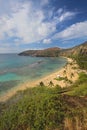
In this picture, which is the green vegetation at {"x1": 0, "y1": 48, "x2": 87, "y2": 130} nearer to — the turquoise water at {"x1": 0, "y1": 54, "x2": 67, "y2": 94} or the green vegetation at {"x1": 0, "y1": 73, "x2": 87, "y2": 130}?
the green vegetation at {"x1": 0, "y1": 73, "x2": 87, "y2": 130}

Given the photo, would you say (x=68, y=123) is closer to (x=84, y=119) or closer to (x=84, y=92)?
(x=84, y=119)

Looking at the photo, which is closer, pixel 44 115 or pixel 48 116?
pixel 48 116

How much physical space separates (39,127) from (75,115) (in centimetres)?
276

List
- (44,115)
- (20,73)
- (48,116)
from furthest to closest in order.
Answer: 1. (20,73)
2. (44,115)
3. (48,116)

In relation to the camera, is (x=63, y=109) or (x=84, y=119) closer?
(x=84, y=119)

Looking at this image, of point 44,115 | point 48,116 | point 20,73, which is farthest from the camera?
point 20,73

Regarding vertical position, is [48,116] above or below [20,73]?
above

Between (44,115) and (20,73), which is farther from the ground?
(44,115)

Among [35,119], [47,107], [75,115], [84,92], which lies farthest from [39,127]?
[84,92]

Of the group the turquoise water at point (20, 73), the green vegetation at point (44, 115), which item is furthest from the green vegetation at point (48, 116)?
the turquoise water at point (20, 73)

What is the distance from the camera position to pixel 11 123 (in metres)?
13.5

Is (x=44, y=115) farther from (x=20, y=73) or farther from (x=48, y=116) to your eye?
(x=20, y=73)

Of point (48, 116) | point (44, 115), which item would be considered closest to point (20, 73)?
point (44, 115)

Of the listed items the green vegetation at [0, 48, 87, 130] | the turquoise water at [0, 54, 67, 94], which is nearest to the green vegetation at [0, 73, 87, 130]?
the green vegetation at [0, 48, 87, 130]
